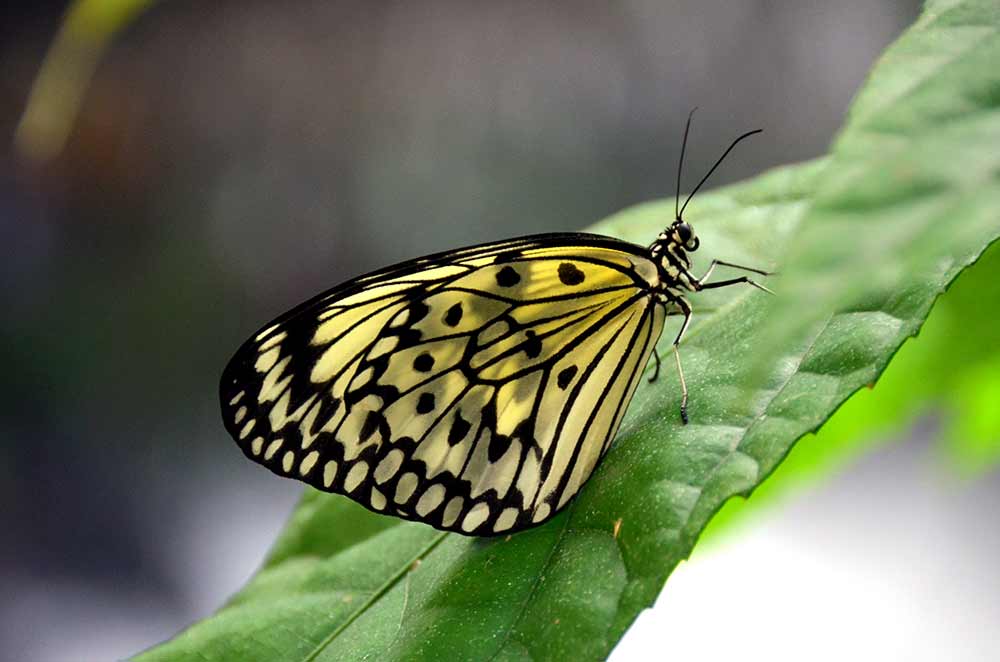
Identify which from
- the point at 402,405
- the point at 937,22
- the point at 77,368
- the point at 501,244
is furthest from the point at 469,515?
the point at 77,368

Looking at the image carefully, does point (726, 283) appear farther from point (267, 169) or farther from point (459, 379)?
point (267, 169)

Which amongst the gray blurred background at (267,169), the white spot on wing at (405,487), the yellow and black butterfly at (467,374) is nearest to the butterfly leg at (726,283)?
the yellow and black butterfly at (467,374)

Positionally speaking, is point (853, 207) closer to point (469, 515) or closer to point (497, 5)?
point (469, 515)

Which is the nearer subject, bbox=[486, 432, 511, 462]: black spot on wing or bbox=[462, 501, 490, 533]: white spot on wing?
bbox=[462, 501, 490, 533]: white spot on wing

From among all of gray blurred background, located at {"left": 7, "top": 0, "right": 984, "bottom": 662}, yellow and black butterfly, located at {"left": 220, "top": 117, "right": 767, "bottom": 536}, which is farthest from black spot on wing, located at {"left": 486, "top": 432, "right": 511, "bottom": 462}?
gray blurred background, located at {"left": 7, "top": 0, "right": 984, "bottom": 662}

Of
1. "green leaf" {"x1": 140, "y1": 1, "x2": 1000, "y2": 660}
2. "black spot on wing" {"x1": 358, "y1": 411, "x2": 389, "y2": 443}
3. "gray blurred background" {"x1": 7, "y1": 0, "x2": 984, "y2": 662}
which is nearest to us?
"green leaf" {"x1": 140, "y1": 1, "x2": 1000, "y2": 660}

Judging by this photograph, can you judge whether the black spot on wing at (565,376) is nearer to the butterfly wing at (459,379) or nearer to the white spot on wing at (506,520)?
the butterfly wing at (459,379)

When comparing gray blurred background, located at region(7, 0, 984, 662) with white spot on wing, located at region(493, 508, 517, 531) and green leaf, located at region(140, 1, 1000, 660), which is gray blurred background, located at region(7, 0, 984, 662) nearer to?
green leaf, located at region(140, 1, 1000, 660)
